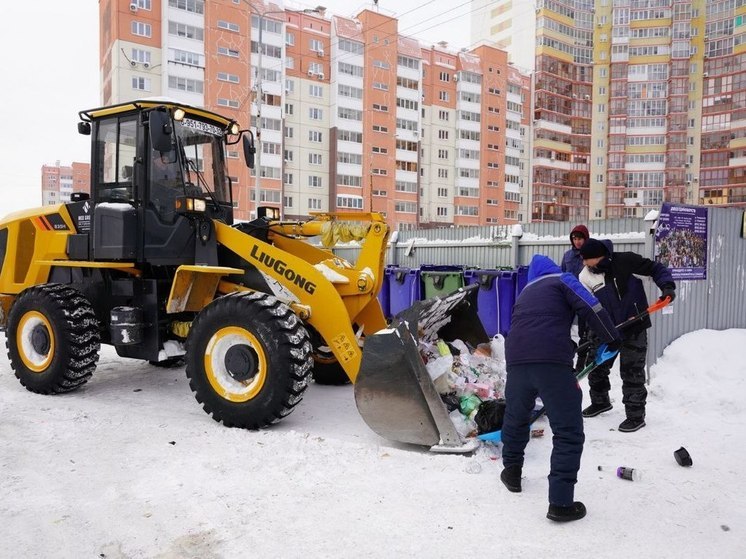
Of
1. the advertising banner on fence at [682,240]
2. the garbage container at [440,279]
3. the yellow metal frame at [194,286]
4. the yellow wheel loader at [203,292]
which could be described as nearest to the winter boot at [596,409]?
the yellow wheel loader at [203,292]

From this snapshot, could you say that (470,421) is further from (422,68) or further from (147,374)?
(422,68)

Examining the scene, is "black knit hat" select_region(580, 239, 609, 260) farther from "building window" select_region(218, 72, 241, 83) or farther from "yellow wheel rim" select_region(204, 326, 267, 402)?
"building window" select_region(218, 72, 241, 83)

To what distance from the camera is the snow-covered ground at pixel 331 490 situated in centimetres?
311

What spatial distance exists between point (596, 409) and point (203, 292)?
420 cm

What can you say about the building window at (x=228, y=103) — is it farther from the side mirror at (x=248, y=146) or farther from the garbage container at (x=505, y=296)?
the side mirror at (x=248, y=146)

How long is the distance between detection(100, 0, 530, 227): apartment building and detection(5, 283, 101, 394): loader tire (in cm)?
2731

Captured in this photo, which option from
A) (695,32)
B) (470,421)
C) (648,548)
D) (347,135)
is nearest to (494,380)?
(470,421)

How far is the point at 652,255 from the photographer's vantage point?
6.82 m

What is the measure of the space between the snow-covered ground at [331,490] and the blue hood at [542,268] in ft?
4.80

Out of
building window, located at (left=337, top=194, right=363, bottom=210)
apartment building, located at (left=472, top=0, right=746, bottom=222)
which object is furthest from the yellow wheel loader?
apartment building, located at (left=472, top=0, right=746, bottom=222)

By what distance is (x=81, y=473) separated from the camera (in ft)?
13.5

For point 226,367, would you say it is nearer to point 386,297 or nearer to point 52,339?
point 52,339

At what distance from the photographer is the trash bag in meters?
4.56

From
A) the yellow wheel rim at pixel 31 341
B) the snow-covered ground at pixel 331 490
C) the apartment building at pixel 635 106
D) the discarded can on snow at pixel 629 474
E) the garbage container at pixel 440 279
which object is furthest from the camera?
the apartment building at pixel 635 106
